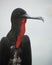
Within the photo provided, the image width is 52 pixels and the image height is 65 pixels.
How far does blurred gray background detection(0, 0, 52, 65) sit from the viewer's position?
1311 mm

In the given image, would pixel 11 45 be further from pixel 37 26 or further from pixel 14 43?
pixel 37 26

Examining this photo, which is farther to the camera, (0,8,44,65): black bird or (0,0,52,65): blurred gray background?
(0,0,52,65): blurred gray background

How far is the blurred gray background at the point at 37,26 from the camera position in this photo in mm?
1311

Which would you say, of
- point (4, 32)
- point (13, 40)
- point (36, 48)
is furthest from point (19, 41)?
point (36, 48)

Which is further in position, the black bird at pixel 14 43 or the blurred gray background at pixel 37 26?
the blurred gray background at pixel 37 26

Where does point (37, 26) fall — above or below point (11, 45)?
above

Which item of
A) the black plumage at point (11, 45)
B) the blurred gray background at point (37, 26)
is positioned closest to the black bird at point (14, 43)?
the black plumage at point (11, 45)

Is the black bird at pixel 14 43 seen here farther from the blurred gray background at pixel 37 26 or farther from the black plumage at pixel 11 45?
the blurred gray background at pixel 37 26

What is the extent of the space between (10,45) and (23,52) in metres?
0.09

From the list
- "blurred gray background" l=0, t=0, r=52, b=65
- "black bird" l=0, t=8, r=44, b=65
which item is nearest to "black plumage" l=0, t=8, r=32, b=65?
"black bird" l=0, t=8, r=44, b=65

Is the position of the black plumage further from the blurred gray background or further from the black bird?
the blurred gray background

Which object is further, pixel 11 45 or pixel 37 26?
pixel 37 26

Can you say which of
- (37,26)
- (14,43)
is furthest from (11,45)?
(37,26)

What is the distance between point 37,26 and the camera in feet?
4.66
